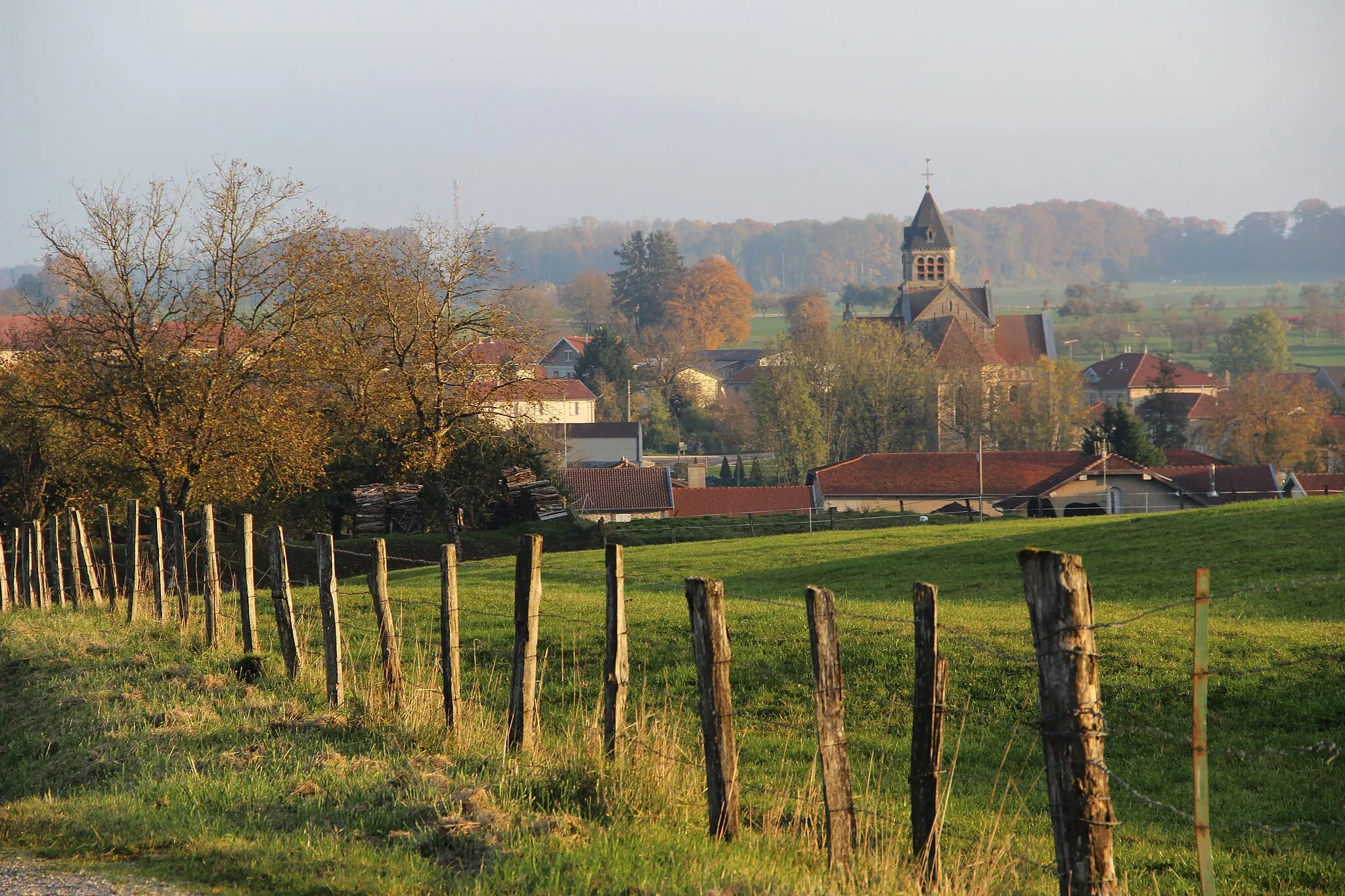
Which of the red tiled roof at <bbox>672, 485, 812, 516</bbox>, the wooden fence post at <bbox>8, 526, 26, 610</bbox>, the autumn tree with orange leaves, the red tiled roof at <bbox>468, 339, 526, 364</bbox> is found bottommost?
the red tiled roof at <bbox>672, 485, 812, 516</bbox>

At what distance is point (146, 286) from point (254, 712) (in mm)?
20238

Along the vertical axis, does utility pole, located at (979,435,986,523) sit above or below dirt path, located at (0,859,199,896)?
below

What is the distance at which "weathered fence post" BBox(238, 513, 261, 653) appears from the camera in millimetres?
12594

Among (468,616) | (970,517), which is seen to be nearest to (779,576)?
(468,616)

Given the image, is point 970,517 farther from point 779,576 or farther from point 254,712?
point 254,712

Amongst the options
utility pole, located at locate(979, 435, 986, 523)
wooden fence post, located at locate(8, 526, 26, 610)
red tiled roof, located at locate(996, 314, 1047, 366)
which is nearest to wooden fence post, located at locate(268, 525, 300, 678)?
wooden fence post, located at locate(8, 526, 26, 610)

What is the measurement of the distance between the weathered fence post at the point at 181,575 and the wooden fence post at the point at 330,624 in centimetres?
380

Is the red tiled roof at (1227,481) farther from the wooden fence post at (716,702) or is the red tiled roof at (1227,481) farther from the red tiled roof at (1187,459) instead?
the wooden fence post at (716,702)

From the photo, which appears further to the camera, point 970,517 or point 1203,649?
point 970,517

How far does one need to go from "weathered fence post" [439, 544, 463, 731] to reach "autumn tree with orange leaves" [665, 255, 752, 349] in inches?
5522

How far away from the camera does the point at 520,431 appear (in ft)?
130

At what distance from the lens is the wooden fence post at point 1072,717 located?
16.0ft

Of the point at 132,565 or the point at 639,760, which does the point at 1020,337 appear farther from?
the point at 639,760

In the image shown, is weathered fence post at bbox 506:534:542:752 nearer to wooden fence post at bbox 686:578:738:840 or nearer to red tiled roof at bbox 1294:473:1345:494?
wooden fence post at bbox 686:578:738:840
